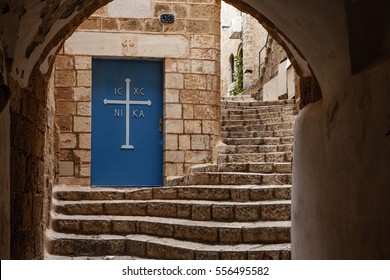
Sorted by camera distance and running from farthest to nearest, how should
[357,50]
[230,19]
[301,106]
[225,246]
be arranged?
1. [230,19]
2. [225,246]
3. [301,106]
4. [357,50]

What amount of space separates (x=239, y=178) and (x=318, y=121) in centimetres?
302

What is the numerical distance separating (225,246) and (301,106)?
5.90ft

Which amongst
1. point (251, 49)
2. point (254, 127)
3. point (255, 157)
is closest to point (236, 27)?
point (251, 49)

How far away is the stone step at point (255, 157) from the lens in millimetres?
5848

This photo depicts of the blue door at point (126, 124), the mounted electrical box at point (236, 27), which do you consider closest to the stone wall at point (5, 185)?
the blue door at point (126, 124)

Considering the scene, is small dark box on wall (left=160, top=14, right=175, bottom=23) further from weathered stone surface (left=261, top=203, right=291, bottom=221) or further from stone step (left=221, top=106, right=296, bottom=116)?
weathered stone surface (left=261, top=203, right=291, bottom=221)

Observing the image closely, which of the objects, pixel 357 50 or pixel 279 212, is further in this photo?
pixel 279 212

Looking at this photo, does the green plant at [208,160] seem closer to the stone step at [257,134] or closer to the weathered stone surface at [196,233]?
the stone step at [257,134]

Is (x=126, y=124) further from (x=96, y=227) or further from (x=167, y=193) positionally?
(x=96, y=227)

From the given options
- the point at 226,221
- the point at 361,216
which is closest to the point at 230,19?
the point at 226,221

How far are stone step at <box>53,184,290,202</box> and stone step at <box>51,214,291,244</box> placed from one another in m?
0.38

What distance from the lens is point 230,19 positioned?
52.6ft

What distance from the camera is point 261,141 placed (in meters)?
6.55

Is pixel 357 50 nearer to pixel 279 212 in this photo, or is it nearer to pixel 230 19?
pixel 279 212
